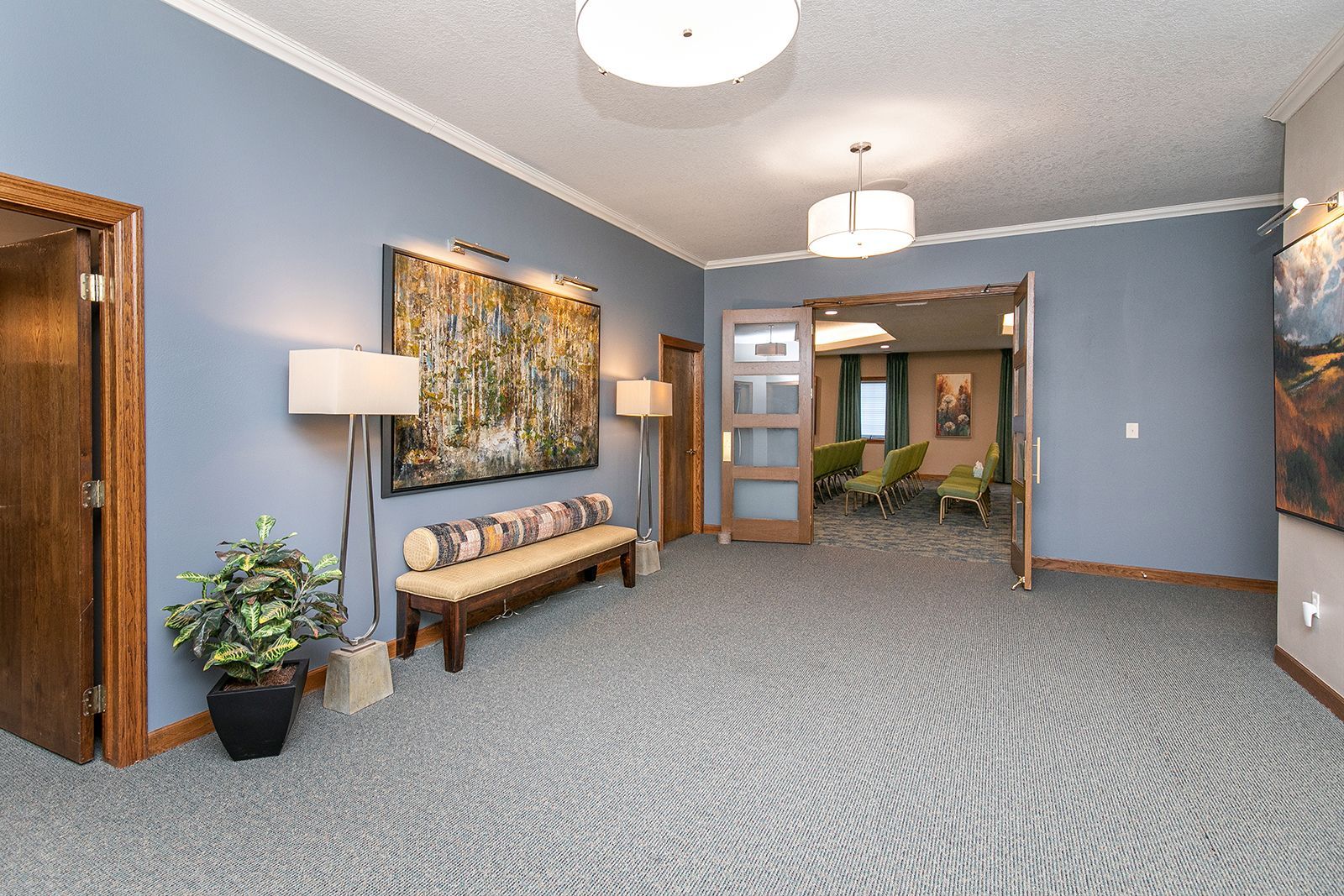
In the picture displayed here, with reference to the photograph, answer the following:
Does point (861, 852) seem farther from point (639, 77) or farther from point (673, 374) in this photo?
point (673, 374)

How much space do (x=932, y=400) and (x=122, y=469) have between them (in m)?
12.5

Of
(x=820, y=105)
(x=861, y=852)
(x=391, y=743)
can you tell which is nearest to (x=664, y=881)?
(x=861, y=852)

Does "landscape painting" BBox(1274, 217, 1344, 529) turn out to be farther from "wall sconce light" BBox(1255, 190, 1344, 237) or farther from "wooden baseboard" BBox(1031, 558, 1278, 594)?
"wooden baseboard" BBox(1031, 558, 1278, 594)

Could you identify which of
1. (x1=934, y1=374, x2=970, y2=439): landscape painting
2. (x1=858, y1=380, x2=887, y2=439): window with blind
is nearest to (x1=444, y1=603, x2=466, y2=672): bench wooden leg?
(x1=858, y1=380, x2=887, y2=439): window with blind

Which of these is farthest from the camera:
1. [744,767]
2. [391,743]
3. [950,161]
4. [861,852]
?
[950,161]

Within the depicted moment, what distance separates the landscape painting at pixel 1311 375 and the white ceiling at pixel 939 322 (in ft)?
9.82

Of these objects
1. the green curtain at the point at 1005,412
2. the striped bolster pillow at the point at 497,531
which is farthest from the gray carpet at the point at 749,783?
the green curtain at the point at 1005,412

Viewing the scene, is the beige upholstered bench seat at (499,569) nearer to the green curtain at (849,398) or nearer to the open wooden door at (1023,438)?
the open wooden door at (1023,438)

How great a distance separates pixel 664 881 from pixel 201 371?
243cm

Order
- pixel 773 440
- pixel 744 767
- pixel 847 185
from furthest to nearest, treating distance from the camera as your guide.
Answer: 1. pixel 773 440
2. pixel 847 185
3. pixel 744 767

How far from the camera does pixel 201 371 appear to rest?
253 centimetres

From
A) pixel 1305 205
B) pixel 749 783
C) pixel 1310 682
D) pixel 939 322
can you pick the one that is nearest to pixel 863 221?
pixel 1305 205

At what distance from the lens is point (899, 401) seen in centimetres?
1272

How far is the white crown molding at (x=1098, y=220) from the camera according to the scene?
470 cm
